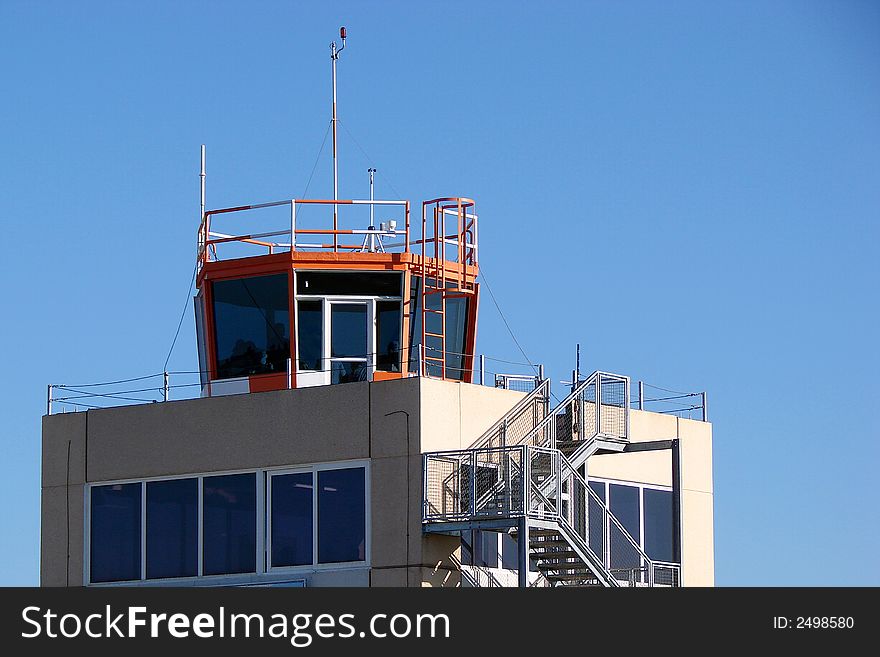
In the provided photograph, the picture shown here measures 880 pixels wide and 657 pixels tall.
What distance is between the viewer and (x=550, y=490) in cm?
4197

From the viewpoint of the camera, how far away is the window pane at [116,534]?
44.0 metres

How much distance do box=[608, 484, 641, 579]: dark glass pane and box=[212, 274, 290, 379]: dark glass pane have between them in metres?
7.42

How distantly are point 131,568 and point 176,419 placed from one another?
309cm

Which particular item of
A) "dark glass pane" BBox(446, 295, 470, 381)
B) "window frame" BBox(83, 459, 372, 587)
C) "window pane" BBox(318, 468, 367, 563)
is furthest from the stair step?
"dark glass pane" BBox(446, 295, 470, 381)

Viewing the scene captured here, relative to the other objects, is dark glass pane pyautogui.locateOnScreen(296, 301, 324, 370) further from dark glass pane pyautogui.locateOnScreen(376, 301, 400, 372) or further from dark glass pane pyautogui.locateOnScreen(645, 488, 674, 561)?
dark glass pane pyautogui.locateOnScreen(645, 488, 674, 561)

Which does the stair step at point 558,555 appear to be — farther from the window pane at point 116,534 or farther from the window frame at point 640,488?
the window pane at point 116,534

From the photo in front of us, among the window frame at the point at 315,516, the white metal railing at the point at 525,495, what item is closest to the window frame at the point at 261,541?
the window frame at the point at 315,516

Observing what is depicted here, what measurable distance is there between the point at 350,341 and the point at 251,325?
2176 mm

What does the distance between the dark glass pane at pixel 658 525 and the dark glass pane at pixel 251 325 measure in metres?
8.48

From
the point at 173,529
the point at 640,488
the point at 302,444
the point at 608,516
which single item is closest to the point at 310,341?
the point at 302,444

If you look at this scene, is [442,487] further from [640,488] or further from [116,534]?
[116,534]
